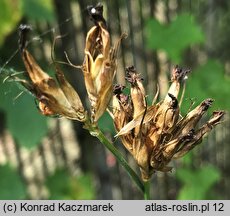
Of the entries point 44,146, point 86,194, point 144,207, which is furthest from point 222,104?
point 44,146

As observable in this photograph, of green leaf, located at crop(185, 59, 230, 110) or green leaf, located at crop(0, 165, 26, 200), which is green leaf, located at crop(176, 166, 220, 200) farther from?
green leaf, located at crop(0, 165, 26, 200)

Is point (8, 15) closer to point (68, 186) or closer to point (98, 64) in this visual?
point (68, 186)

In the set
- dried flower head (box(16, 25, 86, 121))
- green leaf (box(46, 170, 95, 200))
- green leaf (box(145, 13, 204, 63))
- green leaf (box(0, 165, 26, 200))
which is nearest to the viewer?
dried flower head (box(16, 25, 86, 121))

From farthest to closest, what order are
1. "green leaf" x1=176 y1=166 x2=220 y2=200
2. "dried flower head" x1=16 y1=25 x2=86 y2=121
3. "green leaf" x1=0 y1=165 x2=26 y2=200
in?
"green leaf" x1=176 y1=166 x2=220 y2=200 < "green leaf" x1=0 y1=165 x2=26 y2=200 < "dried flower head" x1=16 y1=25 x2=86 y2=121

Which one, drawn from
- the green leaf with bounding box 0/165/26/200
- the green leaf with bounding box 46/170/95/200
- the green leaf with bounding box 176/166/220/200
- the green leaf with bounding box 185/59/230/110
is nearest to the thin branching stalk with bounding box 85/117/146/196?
the green leaf with bounding box 185/59/230/110

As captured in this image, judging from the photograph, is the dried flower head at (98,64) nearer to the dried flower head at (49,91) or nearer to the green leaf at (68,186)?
the dried flower head at (49,91)

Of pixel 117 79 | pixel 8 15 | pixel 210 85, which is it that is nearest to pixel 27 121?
pixel 8 15

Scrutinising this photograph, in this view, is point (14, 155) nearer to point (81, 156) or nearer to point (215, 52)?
point (81, 156)
